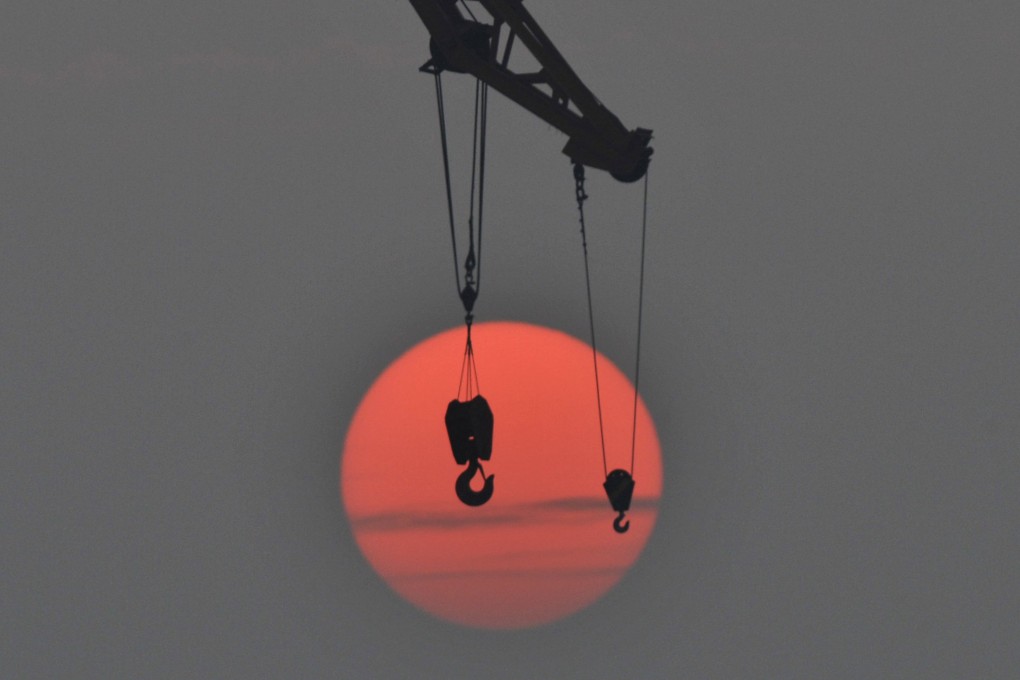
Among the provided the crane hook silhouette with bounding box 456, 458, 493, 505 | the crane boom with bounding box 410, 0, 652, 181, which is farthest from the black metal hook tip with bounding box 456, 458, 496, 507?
the crane boom with bounding box 410, 0, 652, 181

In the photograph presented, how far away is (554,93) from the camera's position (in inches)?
1547

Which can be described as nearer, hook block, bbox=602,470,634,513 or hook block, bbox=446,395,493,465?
hook block, bbox=602,470,634,513

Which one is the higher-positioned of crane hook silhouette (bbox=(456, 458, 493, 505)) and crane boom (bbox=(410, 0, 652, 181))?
crane boom (bbox=(410, 0, 652, 181))

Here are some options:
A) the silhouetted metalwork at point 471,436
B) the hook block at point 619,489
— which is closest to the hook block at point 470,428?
the silhouetted metalwork at point 471,436

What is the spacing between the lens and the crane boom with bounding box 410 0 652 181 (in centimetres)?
3891

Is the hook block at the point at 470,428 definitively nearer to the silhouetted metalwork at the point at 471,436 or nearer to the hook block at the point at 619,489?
the silhouetted metalwork at the point at 471,436

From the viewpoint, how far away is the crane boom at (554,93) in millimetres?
38906

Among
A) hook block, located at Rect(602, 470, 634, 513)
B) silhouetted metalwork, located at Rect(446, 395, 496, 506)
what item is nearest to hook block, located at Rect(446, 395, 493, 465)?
silhouetted metalwork, located at Rect(446, 395, 496, 506)

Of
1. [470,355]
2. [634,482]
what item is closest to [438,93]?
[470,355]

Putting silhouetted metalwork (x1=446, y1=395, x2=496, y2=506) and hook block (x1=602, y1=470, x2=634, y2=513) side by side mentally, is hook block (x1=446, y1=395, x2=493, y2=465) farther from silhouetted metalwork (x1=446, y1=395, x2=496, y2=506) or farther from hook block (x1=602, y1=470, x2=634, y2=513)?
hook block (x1=602, y1=470, x2=634, y2=513)

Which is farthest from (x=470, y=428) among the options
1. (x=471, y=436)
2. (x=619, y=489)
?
(x=619, y=489)

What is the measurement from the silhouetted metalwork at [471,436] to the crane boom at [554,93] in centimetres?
421

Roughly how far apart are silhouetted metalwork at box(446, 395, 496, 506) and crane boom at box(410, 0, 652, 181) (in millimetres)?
4210

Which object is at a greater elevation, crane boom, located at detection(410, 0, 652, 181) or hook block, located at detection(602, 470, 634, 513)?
crane boom, located at detection(410, 0, 652, 181)
